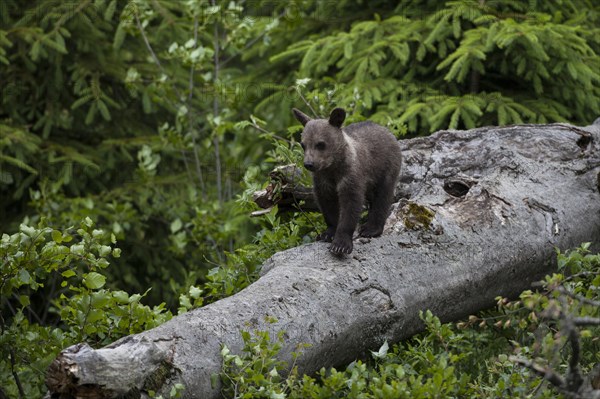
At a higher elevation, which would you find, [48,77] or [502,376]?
[502,376]

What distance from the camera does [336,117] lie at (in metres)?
5.22

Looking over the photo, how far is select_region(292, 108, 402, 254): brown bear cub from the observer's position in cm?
512

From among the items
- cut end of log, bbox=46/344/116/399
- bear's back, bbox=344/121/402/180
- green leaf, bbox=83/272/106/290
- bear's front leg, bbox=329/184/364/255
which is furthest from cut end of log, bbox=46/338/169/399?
bear's back, bbox=344/121/402/180

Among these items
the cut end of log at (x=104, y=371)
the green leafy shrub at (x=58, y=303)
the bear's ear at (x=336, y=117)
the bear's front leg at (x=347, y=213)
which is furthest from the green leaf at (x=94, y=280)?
the bear's ear at (x=336, y=117)

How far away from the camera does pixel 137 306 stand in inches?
181

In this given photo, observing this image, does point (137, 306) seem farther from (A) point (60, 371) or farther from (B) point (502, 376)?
(B) point (502, 376)

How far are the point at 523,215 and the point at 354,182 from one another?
3.83 ft

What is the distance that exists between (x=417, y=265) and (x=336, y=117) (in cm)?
109

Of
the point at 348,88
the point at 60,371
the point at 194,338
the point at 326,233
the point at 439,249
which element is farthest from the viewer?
the point at 348,88

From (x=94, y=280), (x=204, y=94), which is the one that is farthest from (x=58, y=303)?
(x=204, y=94)

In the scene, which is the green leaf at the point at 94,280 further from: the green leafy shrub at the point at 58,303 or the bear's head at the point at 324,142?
the bear's head at the point at 324,142

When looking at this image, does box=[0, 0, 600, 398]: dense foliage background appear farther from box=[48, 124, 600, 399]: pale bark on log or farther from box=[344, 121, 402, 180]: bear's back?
box=[48, 124, 600, 399]: pale bark on log

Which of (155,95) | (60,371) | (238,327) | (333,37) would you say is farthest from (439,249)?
(155,95)

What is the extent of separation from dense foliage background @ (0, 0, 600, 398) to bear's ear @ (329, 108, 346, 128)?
54 centimetres
